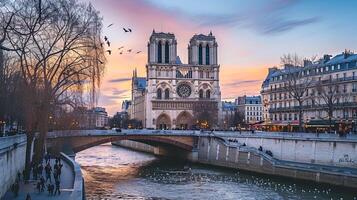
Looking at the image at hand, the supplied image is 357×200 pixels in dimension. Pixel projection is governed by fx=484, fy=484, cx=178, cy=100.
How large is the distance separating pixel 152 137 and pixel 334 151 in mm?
31820

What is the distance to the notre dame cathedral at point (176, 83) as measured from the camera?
4673 inches

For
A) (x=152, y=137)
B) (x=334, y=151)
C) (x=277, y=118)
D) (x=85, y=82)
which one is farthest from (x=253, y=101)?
(x=85, y=82)

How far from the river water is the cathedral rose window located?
66.8 m

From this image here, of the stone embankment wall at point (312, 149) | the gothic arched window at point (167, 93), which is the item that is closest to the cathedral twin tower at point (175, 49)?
the gothic arched window at point (167, 93)

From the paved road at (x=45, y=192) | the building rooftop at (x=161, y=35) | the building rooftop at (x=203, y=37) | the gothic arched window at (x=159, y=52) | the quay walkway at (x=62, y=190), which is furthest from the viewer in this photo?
the building rooftop at (x=203, y=37)

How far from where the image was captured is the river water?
35.5 meters

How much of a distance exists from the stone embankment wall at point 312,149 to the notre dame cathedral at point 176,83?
60633mm

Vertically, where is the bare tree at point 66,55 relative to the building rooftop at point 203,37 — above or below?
below

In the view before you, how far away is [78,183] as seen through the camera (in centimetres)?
2567

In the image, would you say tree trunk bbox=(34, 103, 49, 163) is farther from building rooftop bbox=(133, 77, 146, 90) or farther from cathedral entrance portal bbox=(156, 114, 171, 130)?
building rooftop bbox=(133, 77, 146, 90)

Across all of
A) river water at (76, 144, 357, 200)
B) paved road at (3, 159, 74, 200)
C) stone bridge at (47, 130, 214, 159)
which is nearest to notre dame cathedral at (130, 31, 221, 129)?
stone bridge at (47, 130, 214, 159)

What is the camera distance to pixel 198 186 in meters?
41.4

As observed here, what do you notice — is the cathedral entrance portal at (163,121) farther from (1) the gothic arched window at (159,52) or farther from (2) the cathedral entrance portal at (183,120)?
(1) the gothic arched window at (159,52)

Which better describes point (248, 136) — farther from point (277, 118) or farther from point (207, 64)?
point (207, 64)
